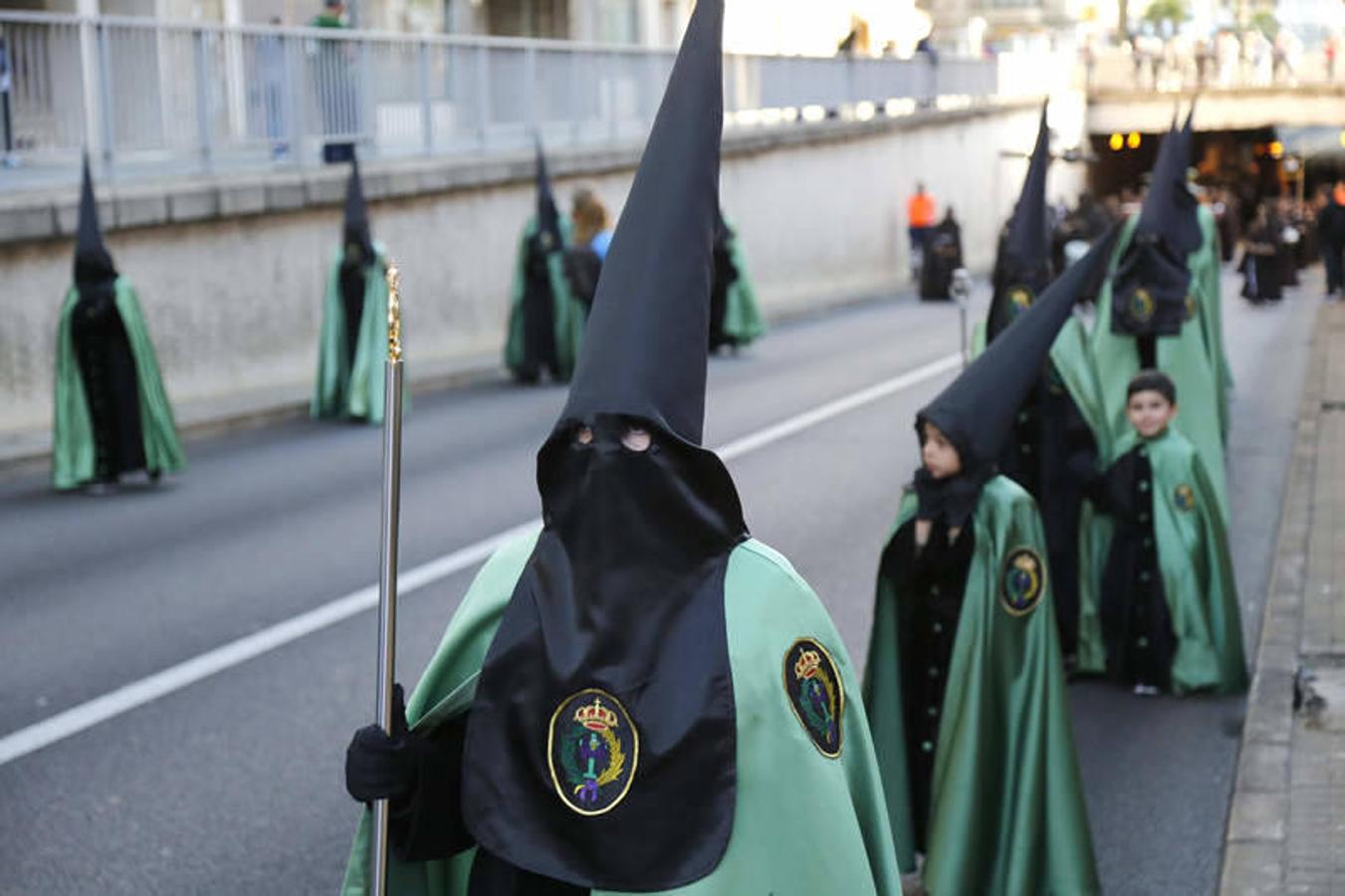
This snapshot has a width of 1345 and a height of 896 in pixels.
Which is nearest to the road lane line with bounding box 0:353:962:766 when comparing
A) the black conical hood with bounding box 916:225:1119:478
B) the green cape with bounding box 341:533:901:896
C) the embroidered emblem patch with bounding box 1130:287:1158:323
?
the black conical hood with bounding box 916:225:1119:478

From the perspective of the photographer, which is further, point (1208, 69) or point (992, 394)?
point (1208, 69)

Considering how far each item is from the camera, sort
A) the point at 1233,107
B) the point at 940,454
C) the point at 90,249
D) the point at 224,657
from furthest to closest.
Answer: the point at 1233,107 < the point at 90,249 < the point at 224,657 < the point at 940,454

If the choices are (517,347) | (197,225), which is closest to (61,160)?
(197,225)

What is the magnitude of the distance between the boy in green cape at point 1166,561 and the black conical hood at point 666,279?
512cm

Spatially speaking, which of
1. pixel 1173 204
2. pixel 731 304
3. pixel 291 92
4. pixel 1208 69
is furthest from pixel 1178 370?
pixel 1208 69

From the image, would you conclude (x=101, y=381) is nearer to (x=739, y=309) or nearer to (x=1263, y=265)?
(x=739, y=309)

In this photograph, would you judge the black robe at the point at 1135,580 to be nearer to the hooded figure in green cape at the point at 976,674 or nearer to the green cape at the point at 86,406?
the hooded figure in green cape at the point at 976,674

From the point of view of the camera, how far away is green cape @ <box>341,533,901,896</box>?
3580 mm

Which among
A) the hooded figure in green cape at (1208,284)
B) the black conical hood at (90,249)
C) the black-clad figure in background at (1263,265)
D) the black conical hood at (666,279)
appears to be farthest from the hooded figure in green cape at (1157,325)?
the black-clad figure in background at (1263,265)

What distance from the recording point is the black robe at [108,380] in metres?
13.9

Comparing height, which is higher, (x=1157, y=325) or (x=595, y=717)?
(x=595, y=717)

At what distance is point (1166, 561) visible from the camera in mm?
8711

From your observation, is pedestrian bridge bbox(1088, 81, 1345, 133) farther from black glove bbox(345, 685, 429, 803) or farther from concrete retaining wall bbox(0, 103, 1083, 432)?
black glove bbox(345, 685, 429, 803)

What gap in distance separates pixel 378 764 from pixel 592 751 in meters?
0.34
